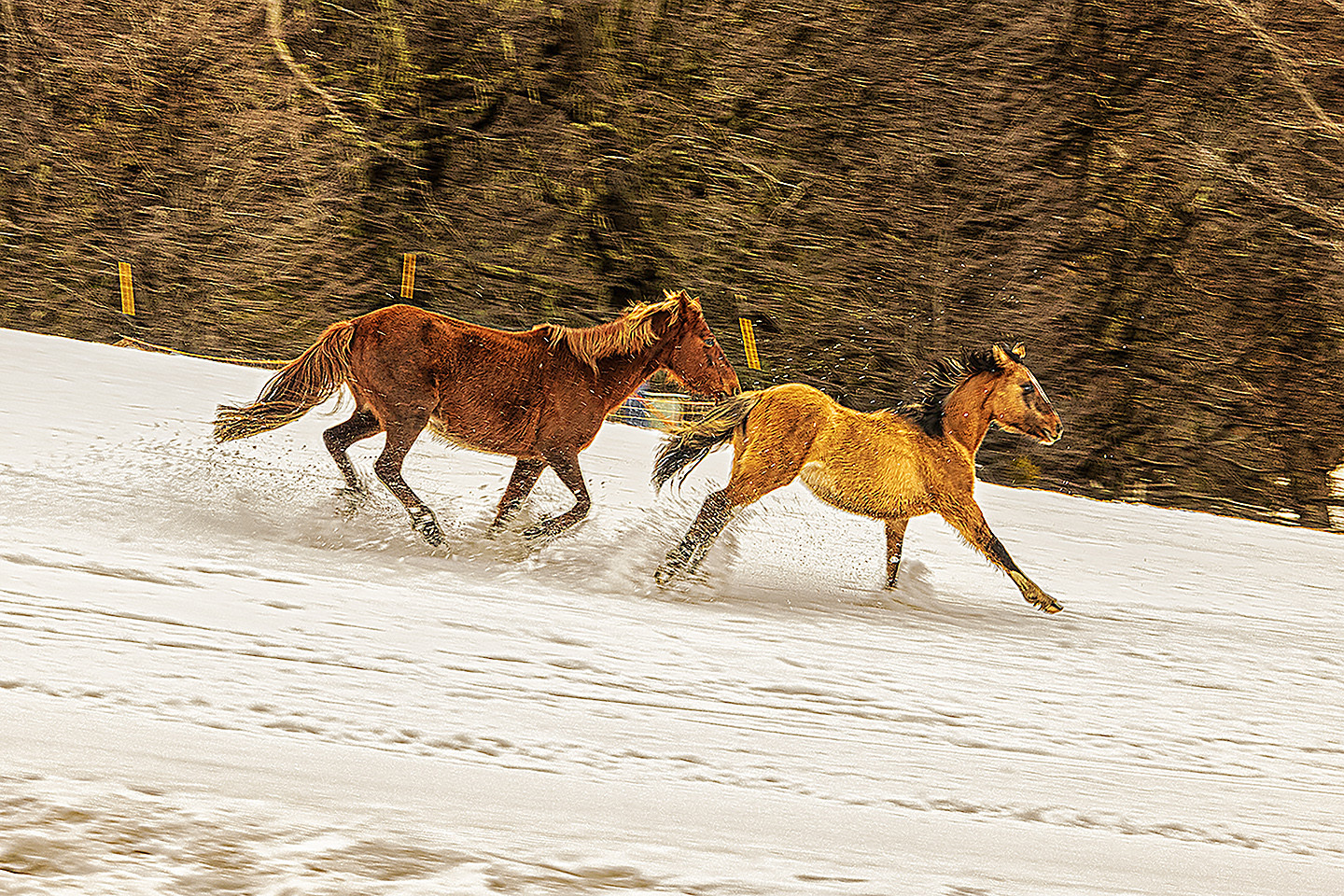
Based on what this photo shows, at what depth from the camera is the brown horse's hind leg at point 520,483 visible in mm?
1519

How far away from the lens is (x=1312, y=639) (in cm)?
173

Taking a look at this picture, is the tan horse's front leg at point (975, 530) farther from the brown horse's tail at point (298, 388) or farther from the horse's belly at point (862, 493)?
the brown horse's tail at point (298, 388)

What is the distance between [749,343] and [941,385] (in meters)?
1.76

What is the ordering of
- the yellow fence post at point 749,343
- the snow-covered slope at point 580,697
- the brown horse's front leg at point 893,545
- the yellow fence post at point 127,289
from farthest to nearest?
the yellow fence post at point 127,289, the yellow fence post at point 749,343, the brown horse's front leg at point 893,545, the snow-covered slope at point 580,697

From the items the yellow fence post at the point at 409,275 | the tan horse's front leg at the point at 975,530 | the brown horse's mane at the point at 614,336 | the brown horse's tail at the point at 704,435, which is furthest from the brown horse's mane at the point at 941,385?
the yellow fence post at the point at 409,275

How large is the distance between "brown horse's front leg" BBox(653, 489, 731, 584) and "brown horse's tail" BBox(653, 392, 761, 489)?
2.5 inches

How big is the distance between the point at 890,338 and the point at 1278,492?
1.18m

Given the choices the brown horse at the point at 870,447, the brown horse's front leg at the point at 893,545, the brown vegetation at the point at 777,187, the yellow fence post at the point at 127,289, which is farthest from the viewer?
the yellow fence post at the point at 127,289

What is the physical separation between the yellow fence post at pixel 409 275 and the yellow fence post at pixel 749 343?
1023 millimetres

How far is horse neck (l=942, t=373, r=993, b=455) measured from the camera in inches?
59.2

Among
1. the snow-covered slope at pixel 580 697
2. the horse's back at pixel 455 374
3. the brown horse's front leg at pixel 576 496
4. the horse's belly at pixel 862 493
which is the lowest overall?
the snow-covered slope at pixel 580 697

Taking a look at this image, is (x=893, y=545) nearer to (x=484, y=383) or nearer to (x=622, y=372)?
(x=622, y=372)

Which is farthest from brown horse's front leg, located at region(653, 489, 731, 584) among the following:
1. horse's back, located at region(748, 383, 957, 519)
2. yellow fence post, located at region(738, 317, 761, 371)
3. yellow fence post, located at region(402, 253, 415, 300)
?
yellow fence post, located at region(402, 253, 415, 300)

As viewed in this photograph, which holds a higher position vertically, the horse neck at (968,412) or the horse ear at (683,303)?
the horse ear at (683,303)
